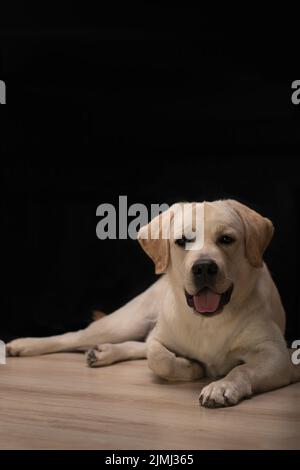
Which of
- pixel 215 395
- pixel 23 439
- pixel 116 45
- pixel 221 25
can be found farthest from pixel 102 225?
pixel 23 439

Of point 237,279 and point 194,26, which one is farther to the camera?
point 194,26

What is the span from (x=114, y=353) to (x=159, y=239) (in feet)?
2.02

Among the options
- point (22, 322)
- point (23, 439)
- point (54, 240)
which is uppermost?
point (54, 240)

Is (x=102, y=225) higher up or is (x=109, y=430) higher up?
(x=102, y=225)

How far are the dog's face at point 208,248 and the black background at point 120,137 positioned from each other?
83cm

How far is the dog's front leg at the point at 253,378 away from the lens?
2398mm

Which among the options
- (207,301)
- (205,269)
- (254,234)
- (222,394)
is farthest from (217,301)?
(222,394)

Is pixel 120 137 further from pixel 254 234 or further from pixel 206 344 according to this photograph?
pixel 206 344

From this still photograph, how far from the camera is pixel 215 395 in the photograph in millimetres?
2387

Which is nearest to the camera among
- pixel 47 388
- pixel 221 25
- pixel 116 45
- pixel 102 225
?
pixel 47 388

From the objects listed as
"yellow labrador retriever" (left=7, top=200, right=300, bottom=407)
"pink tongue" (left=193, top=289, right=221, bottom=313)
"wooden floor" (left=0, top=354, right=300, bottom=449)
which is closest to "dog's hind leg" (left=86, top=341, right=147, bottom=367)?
"wooden floor" (left=0, top=354, right=300, bottom=449)

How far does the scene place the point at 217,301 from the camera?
8.84 ft

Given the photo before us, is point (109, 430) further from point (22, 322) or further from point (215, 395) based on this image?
point (22, 322)

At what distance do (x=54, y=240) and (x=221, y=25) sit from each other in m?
1.41
